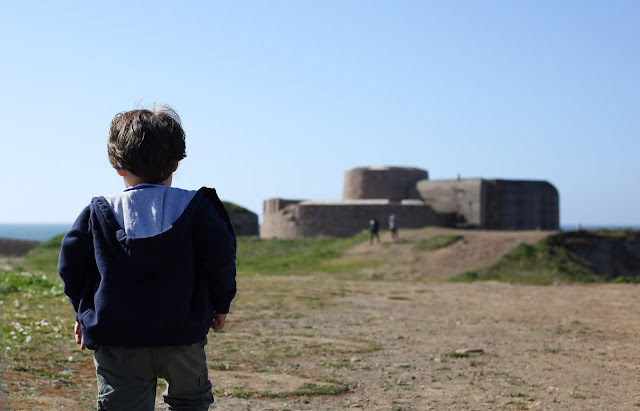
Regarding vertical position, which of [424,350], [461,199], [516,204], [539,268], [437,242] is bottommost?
[424,350]

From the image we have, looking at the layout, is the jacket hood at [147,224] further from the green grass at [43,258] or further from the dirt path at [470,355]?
the green grass at [43,258]

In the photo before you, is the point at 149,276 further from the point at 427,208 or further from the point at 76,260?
the point at 427,208

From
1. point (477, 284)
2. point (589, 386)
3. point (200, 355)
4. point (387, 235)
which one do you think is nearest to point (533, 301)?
point (477, 284)

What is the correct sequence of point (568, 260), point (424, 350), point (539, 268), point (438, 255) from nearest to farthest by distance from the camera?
point (424, 350) < point (539, 268) < point (568, 260) < point (438, 255)

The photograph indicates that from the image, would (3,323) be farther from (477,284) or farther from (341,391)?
(477,284)

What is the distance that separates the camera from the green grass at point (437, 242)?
21.9 meters

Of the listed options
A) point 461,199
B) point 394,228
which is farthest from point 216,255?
point 461,199

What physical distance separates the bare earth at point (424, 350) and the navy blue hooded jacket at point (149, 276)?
1.92 meters

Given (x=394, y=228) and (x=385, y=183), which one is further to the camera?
(x=385, y=183)

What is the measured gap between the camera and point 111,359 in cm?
291

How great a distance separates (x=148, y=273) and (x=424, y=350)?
200 inches

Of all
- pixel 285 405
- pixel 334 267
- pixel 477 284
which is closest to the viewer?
pixel 285 405

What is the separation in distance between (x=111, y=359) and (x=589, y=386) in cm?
414

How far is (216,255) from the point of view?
2951mm
